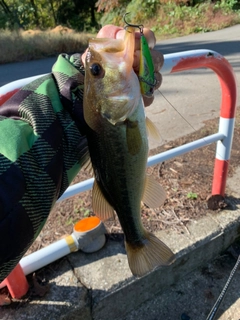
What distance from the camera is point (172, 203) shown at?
2.76 meters

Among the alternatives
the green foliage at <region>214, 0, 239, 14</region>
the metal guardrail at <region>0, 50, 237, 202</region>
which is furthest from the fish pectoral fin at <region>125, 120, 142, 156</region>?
the green foliage at <region>214, 0, 239, 14</region>

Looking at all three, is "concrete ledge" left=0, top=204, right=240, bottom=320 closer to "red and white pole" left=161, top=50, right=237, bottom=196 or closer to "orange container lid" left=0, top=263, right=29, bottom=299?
"orange container lid" left=0, top=263, right=29, bottom=299

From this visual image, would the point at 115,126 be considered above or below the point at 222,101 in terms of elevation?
above

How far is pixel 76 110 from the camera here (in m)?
1.29

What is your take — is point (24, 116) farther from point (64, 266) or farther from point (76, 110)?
point (64, 266)

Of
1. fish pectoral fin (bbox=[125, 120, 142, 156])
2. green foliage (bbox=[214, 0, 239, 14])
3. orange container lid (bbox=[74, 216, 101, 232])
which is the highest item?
fish pectoral fin (bbox=[125, 120, 142, 156])

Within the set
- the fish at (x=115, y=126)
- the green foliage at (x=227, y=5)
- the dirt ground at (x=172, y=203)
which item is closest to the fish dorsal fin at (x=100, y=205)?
the fish at (x=115, y=126)

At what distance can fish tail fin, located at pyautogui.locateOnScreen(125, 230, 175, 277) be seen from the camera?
1.48m

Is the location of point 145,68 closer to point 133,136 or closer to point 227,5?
point 133,136

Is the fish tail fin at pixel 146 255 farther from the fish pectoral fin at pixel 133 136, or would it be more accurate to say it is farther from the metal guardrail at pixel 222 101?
the metal guardrail at pixel 222 101

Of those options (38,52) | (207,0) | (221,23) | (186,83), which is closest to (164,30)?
(221,23)

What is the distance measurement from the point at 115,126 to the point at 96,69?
0.21m

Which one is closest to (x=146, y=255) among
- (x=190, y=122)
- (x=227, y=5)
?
(x=190, y=122)

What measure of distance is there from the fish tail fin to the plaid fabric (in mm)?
463
